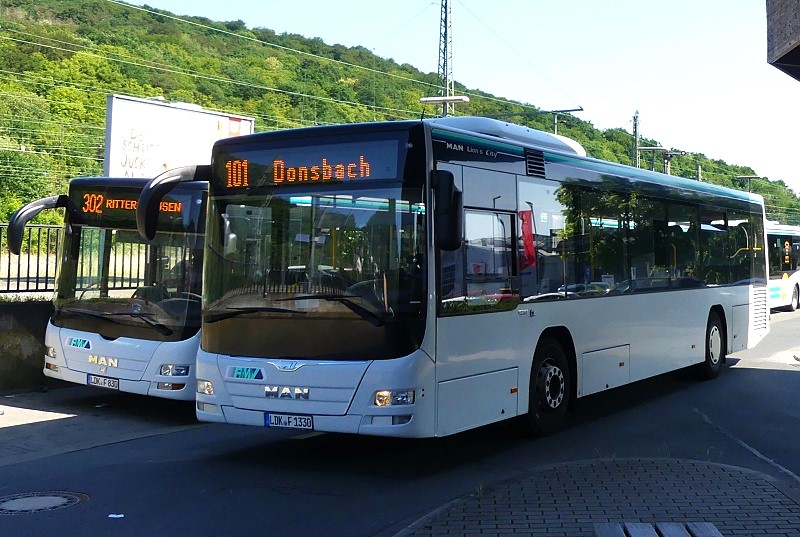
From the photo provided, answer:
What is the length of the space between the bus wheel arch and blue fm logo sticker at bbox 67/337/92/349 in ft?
17.9

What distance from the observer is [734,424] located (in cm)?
1126

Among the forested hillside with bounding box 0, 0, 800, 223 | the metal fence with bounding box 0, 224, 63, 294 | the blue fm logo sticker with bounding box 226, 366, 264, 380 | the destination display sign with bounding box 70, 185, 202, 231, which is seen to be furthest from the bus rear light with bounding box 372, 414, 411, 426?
the forested hillside with bounding box 0, 0, 800, 223

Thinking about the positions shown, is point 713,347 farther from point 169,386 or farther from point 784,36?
point 169,386

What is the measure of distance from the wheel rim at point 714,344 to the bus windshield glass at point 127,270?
819 centimetres

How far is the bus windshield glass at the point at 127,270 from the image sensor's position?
11359mm

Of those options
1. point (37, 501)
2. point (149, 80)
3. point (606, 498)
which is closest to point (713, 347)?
point (606, 498)

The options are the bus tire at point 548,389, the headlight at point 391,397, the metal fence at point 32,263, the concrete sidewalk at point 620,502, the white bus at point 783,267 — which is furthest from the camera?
the white bus at point 783,267

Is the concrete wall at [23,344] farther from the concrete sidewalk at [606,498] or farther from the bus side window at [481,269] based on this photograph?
the bus side window at [481,269]

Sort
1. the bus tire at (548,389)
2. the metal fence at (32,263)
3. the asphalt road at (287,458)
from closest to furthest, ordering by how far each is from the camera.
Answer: the asphalt road at (287,458), the bus tire at (548,389), the metal fence at (32,263)

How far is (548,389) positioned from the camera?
33.2ft

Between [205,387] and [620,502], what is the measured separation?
383 centimetres

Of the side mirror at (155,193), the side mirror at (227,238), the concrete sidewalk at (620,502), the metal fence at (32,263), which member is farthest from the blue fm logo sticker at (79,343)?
the concrete sidewalk at (620,502)

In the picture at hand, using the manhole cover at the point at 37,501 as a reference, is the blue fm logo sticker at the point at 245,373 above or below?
above

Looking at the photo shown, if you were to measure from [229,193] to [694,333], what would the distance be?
8223 mm
